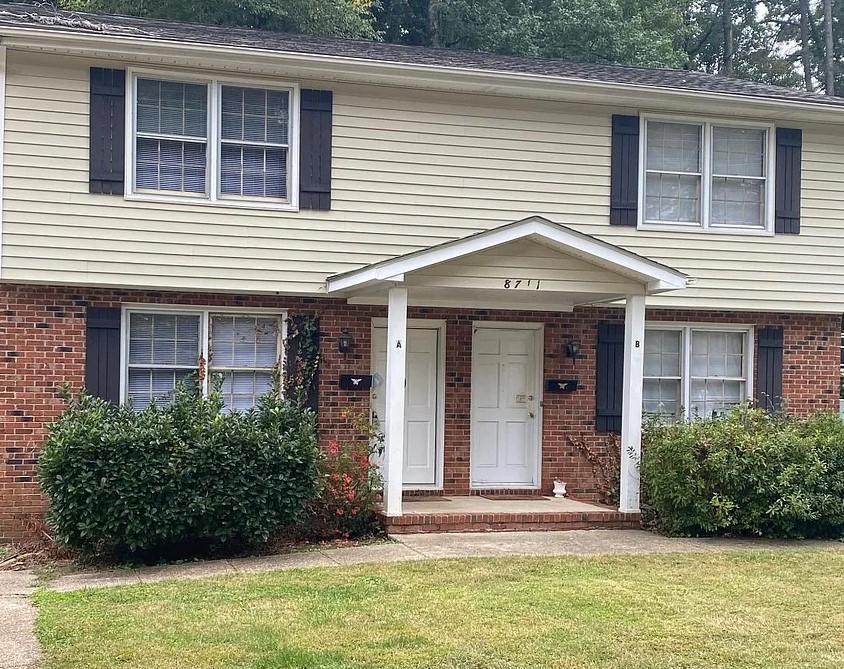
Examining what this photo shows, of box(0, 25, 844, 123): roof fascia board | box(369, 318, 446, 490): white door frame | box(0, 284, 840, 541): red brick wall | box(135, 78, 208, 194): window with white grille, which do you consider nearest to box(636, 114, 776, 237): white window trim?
box(0, 25, 844, 123): roof fascia board

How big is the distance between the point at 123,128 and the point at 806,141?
8330 mm

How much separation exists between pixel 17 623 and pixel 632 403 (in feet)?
22.3

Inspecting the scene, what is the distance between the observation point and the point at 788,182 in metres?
13.2

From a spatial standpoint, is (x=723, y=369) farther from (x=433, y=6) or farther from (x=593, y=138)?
(x=433, y=6)

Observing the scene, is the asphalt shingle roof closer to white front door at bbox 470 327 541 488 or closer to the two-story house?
the two-story house

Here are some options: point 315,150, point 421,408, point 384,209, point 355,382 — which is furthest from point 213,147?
point 421,408

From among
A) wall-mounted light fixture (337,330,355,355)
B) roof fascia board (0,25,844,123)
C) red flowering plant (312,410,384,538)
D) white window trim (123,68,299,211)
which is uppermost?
roof fascia board (0,25,844,123)

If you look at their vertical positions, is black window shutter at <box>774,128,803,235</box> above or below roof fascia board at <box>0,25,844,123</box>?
below

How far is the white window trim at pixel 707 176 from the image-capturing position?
42.1 ft

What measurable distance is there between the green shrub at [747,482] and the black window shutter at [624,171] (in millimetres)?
2870

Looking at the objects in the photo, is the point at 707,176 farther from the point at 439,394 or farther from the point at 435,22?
the point at 435,22

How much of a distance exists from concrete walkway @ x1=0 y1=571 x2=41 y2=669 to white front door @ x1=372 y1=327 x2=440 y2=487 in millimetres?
4611

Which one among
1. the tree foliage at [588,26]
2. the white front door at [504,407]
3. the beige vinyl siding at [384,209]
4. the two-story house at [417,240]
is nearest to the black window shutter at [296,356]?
the two-story house at [417,240]

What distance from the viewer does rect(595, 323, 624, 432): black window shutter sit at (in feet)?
42.8
